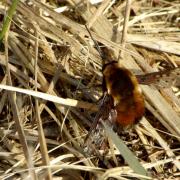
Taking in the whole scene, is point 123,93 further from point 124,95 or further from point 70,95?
point 70,95

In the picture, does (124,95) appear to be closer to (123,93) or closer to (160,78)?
(123,93)

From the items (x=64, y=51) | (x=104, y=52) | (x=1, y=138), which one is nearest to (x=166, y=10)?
(x=104, y=52)

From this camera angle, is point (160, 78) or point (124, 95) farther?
point (160, 78)

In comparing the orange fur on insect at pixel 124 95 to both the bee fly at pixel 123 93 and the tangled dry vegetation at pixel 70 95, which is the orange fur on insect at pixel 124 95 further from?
the tangled dry vegetation at pixel 70 95

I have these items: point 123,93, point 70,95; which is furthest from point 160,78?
point 70,95

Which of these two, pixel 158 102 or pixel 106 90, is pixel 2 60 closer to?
pixel 106 90

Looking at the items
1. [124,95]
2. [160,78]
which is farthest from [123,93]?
[160,78]

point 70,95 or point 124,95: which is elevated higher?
point 70,95
